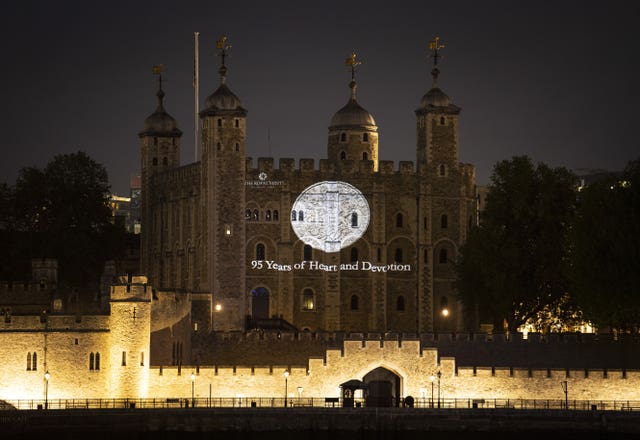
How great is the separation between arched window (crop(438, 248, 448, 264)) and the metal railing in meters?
32.0

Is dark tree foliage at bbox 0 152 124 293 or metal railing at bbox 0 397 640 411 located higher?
dark tree foliage at bbox 0 152 124 293

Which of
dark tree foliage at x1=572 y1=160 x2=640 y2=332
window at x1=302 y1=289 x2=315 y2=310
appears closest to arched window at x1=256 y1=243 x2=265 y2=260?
window at x1=302 y1=289 x2=315 y2=310

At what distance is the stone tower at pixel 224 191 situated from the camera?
110 meters

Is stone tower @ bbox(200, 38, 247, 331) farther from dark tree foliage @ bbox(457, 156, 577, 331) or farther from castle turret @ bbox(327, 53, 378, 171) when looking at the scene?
dark tree foliage @ bbox(457, 156, 577, 331)

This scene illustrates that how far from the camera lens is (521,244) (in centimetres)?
10269

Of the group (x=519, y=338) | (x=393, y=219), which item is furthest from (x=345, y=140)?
(x=519, y=338)

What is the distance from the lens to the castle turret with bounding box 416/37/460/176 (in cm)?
11594

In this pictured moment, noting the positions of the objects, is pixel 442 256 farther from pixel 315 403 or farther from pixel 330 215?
pixel 315 403

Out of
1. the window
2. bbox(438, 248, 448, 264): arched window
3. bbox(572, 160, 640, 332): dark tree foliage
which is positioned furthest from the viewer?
bbox(438, 248, 448, 264): arched window

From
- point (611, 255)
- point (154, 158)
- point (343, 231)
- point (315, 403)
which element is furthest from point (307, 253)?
point (315, 403)

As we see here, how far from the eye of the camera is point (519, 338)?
307ft

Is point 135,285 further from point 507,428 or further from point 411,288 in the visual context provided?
point 411,288

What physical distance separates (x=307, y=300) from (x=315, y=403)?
31.2m

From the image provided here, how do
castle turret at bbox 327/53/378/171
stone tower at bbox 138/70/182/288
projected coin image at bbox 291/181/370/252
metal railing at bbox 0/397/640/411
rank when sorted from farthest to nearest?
stone tower at bbox 138/70/182/288, castle turret at bbox 327/53/378/171, projected coin image at bbox 291/181/370/252, metal railing at bbox 0/397/640/411
